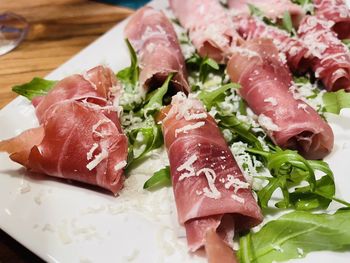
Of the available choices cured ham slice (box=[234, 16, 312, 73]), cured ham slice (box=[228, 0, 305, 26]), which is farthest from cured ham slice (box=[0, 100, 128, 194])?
cured ham slice (box=[228, 0, 305, 26])

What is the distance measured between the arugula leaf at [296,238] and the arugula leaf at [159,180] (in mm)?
380

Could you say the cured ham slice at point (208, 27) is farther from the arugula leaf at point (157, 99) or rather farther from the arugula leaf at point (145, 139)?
the arugula leaf at point (145, 139)

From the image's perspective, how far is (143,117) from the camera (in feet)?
6.51

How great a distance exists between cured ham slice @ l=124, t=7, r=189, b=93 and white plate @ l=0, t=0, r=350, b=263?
402mm

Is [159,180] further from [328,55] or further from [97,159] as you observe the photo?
[328,55]

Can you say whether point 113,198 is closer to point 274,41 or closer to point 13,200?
point 13,200

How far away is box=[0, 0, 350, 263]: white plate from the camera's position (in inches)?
57.5

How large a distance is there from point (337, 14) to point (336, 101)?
61 cm

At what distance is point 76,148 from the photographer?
170 cm

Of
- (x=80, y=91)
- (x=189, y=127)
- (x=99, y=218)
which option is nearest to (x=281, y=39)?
(x=189, y=127)

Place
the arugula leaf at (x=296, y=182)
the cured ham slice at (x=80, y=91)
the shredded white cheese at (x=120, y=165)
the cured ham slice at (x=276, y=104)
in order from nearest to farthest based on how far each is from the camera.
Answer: the arugula leaf at (x=296, y=182), the shredded white cheese at (x=120, y=165), the cured ham slice at (x=276, y=104), the cured ham slice at (x=80, y=91)

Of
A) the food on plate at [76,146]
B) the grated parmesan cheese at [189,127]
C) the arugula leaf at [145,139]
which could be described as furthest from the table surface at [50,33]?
the grated parmesan cheese at [189,127]

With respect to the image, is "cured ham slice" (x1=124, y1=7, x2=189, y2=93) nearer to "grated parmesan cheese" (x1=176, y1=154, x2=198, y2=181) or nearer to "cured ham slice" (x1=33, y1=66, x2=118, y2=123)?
"cured ham slice" (x1=33, y1=66, x2=118, y2=123)

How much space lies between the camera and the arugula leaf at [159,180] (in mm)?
Answer: 1689
